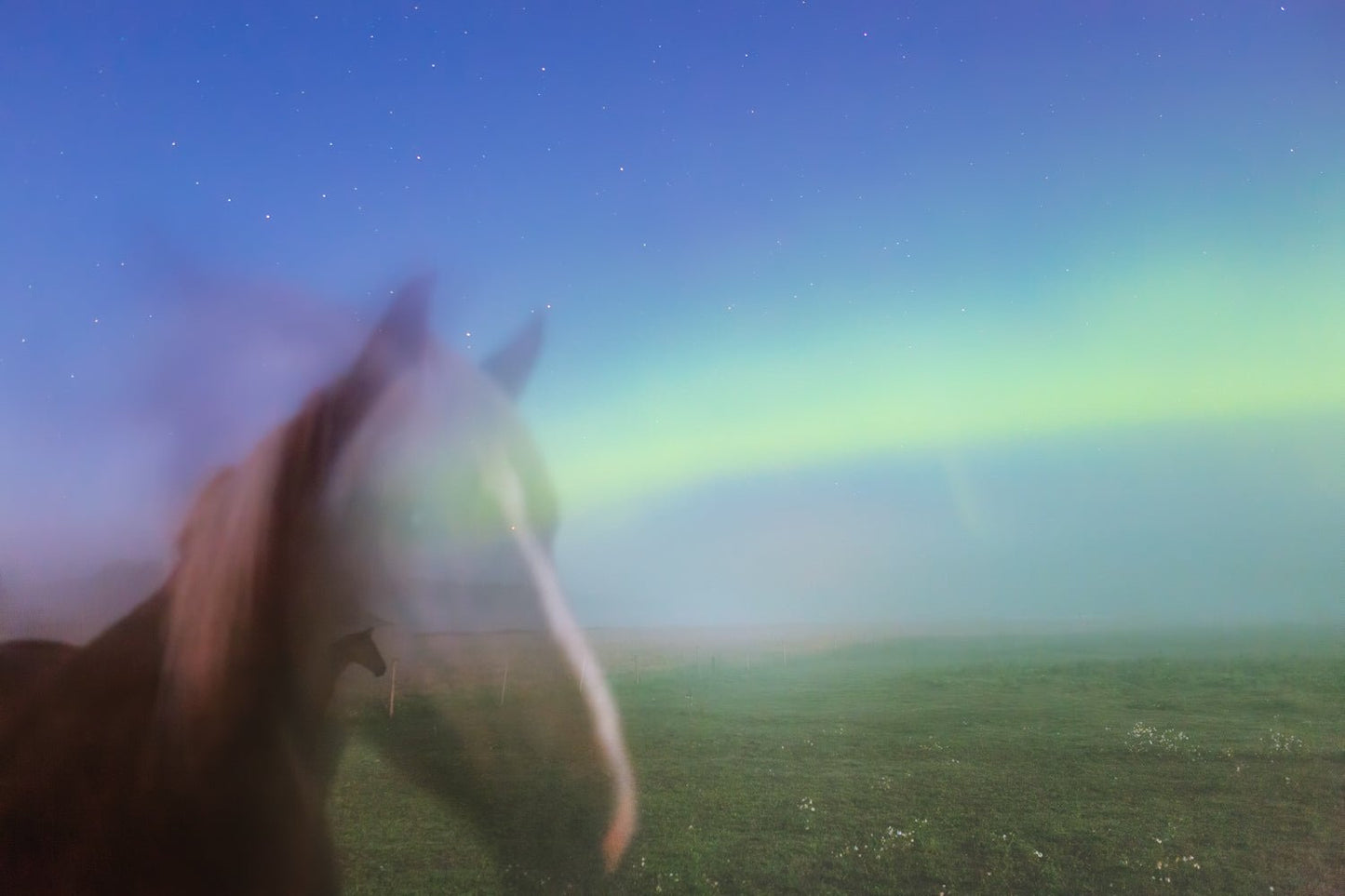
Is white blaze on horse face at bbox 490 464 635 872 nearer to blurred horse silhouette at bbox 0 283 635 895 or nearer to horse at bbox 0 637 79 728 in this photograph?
blurred horse silhouette at bbox 0 283 635 895

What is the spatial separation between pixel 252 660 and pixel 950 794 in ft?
34.2

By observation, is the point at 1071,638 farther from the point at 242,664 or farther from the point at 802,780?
the point at 242,664

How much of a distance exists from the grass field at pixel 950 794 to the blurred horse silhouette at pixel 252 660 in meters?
0.48

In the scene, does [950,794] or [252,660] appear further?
[950,794]

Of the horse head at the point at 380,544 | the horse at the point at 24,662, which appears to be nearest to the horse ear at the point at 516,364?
the horse head at the point at 380,544

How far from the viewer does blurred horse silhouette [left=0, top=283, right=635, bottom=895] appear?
7.21 ft

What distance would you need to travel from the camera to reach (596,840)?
8.80 meters

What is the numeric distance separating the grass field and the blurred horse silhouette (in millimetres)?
480

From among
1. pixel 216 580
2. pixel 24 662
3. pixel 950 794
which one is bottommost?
pixel 950 794

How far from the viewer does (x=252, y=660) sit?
231cm

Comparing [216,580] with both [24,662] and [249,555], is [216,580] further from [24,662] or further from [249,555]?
[24,662]

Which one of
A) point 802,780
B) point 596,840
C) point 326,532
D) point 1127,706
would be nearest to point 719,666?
point 1127,706

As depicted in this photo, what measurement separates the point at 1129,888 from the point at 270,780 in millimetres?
7661

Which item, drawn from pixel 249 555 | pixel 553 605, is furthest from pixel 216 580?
pixel 553 605
